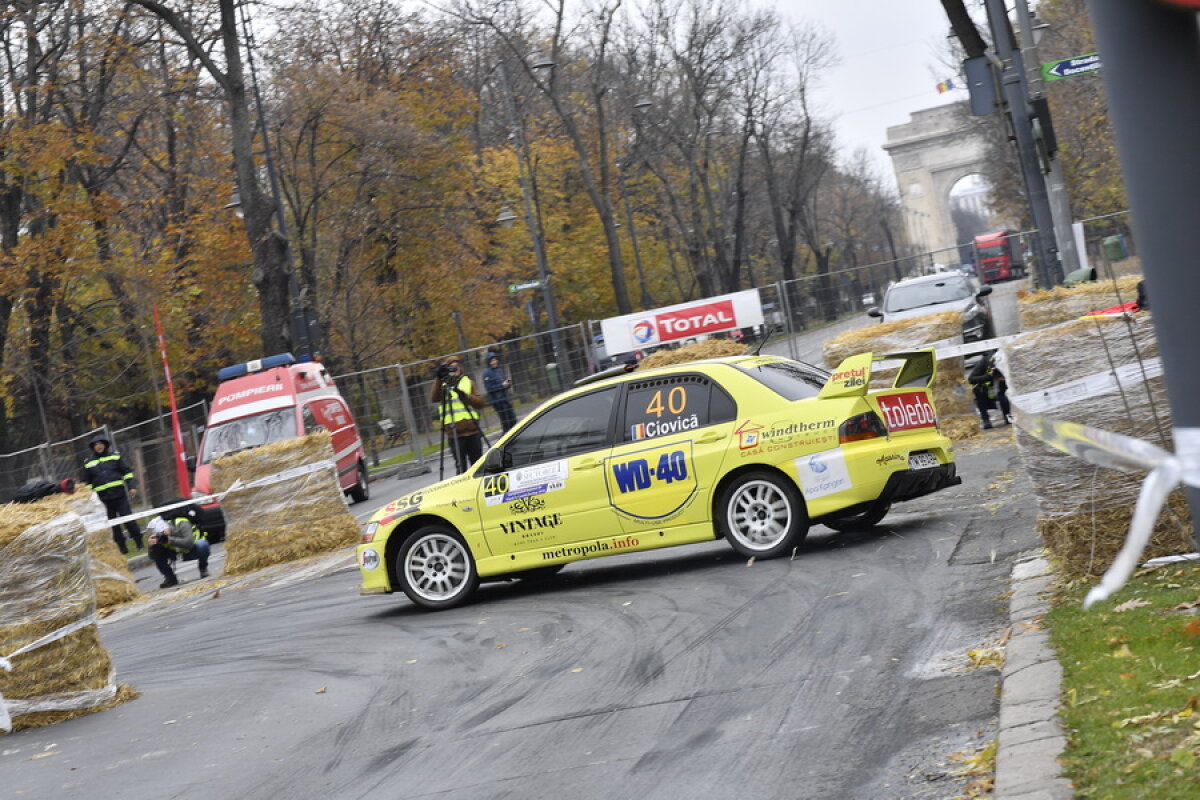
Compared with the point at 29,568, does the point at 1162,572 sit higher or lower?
lower

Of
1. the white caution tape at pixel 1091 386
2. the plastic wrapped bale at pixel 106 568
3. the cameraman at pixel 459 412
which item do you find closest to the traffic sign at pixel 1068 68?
the cameraman at pixel 459 412

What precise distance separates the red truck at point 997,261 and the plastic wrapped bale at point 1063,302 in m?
27.6

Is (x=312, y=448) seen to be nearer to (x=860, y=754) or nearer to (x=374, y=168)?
(x=860, y=754)

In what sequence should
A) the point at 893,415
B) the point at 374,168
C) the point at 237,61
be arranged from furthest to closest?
the point at 374,168 → the point at 237,61 → the point at 893,415

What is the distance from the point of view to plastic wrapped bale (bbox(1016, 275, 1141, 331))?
11.7m

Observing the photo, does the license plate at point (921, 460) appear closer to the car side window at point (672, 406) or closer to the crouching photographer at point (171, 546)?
the car side window at point (672, 406)

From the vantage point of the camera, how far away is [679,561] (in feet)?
40.3

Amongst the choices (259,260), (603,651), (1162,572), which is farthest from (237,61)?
(1162,572)

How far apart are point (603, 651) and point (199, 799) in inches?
108

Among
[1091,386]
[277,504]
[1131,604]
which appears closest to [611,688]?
[1131,604]

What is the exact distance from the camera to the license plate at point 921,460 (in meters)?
10.9

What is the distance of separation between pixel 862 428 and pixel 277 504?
9038 millimetres

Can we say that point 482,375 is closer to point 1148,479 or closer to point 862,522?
point 862,522

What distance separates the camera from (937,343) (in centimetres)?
1800
